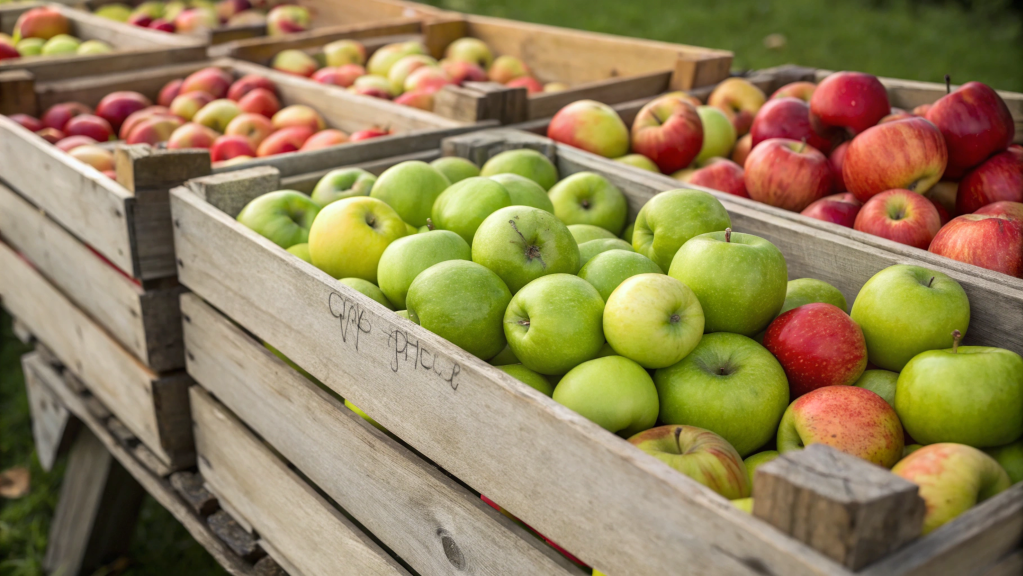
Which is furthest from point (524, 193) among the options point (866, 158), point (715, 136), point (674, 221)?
point (715, 136)

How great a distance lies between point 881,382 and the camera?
1.34m

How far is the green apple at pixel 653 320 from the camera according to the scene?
124cm

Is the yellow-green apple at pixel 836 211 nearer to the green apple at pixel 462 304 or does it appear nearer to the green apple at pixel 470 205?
the green apple at pixel 470 205

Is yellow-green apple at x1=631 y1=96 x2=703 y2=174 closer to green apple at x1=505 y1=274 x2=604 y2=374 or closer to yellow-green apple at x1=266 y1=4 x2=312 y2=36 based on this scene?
green apple at x1=505 y1=274 x2=604 y2=374

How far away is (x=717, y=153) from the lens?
248cm

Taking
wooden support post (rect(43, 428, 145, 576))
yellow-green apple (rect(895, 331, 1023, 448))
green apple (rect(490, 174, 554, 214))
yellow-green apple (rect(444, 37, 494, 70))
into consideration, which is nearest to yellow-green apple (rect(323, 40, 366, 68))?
yellow-green apple (rect(444, 37, 494, 70))

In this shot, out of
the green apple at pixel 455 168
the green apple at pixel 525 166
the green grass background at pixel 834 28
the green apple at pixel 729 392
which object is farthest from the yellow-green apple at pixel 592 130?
the green grass background at pixel 834 28

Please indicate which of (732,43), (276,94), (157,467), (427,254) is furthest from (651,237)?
(732,43)

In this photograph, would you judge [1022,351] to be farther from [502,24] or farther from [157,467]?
[502,24]

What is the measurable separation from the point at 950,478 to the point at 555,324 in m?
0.59

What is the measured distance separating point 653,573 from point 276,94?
2639 mm

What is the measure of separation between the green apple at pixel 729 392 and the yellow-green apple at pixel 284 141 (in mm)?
1653

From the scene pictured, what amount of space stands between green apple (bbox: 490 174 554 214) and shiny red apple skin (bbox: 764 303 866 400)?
64cm

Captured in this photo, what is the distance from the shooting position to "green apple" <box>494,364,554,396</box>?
1.32 meters
